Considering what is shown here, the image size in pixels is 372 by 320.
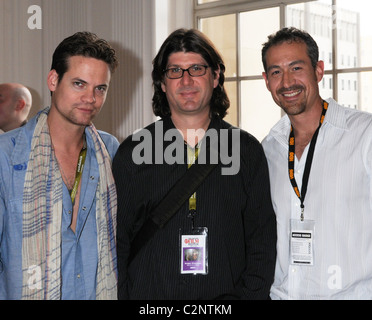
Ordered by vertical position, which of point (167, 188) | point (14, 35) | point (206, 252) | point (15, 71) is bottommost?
point (206, 252)

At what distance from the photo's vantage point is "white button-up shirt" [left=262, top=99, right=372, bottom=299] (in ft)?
7.01

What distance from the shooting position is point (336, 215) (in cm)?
216

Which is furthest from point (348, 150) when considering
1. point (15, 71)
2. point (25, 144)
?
point (15, 71)

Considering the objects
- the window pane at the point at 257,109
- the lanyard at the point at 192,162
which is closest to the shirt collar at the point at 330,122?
the lanyard at the point at 192,162

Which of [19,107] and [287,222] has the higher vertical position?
[19,107]

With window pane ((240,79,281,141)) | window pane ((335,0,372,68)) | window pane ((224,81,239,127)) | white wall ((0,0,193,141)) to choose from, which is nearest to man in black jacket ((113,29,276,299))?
window pane ((335,0,372,68))

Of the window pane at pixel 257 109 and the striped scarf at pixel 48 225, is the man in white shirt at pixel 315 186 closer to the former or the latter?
the striped scarf at pixel 48 225

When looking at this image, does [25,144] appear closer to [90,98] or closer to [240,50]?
[90,98]

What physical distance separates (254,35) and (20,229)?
133 inches

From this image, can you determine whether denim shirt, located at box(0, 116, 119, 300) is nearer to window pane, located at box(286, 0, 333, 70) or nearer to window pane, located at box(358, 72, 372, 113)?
window pane, located at box(358, 72, 372, 113)

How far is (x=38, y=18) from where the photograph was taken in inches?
204

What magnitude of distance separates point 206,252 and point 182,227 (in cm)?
15

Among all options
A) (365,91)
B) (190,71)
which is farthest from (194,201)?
(365,91)

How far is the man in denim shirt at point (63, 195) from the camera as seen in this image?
7.12ft
